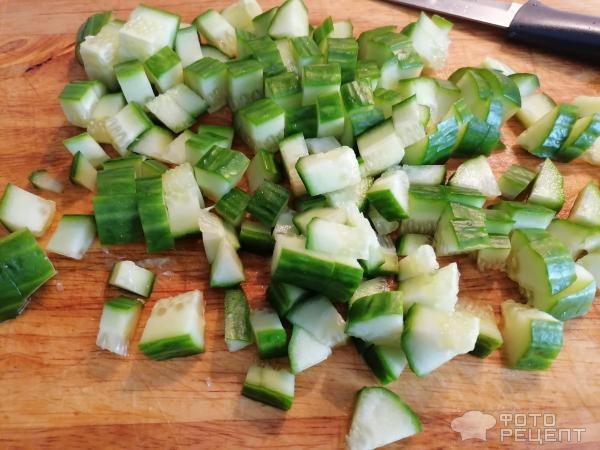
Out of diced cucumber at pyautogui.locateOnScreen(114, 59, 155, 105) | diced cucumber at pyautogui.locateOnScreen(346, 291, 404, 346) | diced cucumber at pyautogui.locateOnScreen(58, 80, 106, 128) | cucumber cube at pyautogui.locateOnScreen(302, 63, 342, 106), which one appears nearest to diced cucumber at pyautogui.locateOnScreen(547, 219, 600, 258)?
diced cucumber at pyautogui.locateOnScreen(346, 291, 404, 346)

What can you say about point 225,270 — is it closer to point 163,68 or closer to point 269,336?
point 269,336

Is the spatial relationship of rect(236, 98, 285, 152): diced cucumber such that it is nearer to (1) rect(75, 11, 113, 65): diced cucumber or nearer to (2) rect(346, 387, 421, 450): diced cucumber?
(1) rect(75, 11, 113, 65): diced cucumber

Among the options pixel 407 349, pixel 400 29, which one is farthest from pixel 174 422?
pixel 400 29

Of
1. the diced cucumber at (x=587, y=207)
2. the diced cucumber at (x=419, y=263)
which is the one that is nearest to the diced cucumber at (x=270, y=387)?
the diced cucumber at (x=419, y=263)

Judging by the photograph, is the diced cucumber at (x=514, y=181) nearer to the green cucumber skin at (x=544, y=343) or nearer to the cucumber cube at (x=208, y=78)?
the green cucumber skin at (x=544, y=343)

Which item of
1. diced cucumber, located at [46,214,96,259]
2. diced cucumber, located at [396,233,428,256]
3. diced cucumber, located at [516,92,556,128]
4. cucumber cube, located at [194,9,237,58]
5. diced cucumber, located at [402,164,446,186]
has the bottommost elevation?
diced cucumber, located at [46,214,96,259]

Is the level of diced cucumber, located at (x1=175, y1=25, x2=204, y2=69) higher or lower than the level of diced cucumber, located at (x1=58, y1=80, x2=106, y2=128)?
higher

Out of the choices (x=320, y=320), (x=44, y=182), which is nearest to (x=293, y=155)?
(x=320, y=320)
